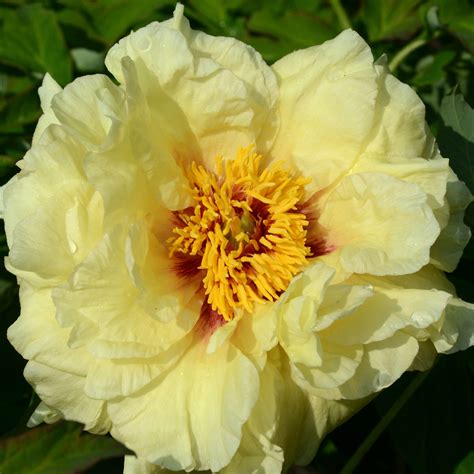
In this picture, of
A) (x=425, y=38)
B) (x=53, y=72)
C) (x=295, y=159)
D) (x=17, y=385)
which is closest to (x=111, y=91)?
(x=295, y=159)

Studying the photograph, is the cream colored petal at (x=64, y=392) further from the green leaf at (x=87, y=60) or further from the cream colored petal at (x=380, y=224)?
the green leaf at (x=87, y=60)

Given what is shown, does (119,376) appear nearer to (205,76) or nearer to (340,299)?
(340,299)

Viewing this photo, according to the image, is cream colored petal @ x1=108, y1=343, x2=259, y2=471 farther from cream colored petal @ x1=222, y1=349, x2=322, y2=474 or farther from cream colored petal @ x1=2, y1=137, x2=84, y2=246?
cream colored petal @ x1=2, y1=137, x2=84, y2=246

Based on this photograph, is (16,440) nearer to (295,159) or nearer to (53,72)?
(295,159)

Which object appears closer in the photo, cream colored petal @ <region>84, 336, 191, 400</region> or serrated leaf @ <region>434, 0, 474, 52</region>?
cream colored petal @ <region>84, 336, 191, 400</region>

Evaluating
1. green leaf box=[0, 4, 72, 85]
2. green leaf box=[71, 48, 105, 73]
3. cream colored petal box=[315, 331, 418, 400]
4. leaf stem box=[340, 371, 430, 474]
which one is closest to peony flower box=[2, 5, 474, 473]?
cream colored petal box=[315, 331, 418, 400]

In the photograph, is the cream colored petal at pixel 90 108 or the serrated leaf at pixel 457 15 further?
the serrated leaf at pixel 457 15

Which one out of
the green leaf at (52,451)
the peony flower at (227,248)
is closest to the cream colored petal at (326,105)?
the peony flower at (227,248)
